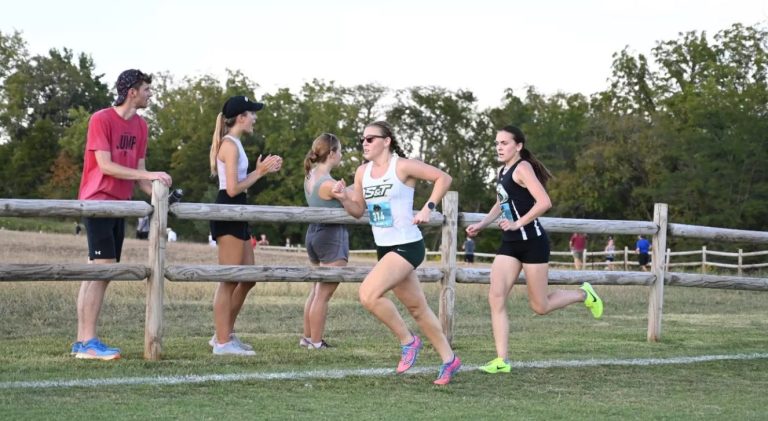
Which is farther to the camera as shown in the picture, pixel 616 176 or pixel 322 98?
pixel 322 98

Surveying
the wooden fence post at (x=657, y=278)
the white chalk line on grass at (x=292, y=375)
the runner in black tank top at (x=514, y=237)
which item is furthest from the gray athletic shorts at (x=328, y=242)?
the wooden fence post at (x=657, y=278)

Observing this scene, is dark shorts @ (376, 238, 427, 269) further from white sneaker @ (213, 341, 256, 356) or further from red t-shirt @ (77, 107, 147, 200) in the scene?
red t-shirt @ (77, 107, 147, 200)

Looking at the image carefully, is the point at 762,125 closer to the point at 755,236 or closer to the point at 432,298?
the point at 432,298

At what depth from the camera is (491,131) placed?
77562 mm

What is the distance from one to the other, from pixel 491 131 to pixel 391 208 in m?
70.4

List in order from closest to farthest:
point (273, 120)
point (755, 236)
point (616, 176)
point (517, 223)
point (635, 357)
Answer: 1. point (517, 223)
2. point (635, 357)
3. point (755, 236)
4. point (616, 176)
5. point (273, 120)

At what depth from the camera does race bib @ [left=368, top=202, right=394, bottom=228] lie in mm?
7691

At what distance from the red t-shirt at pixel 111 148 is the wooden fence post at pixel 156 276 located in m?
0.24

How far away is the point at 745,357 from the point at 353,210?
414 cm

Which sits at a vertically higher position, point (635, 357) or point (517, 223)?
point (517, 223)

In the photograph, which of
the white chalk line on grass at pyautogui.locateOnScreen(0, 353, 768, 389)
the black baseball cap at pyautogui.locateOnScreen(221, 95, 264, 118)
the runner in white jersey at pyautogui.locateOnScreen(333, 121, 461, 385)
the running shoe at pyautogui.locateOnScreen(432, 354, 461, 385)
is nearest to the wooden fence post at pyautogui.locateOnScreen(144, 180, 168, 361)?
the black baseball cap at pyautogui.locateOnScreen(221, 95, 264, 118)

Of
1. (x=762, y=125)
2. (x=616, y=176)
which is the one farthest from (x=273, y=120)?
(x=762, y=125)

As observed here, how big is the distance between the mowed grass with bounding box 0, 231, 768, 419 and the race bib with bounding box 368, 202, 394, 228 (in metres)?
1.05

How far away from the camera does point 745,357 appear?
10211 mm
